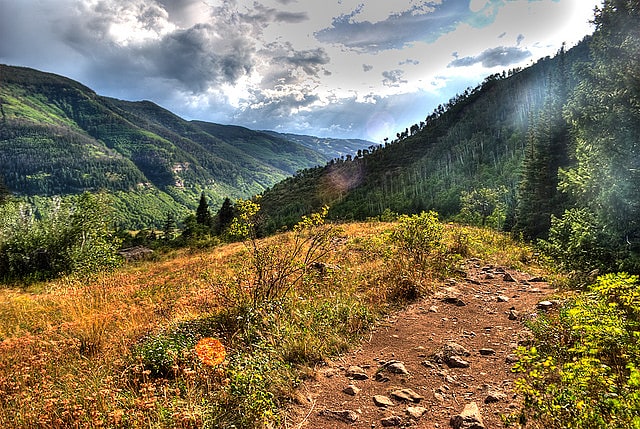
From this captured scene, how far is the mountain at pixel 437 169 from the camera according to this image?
117188mm

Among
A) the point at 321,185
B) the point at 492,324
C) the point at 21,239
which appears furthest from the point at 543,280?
the point at 321,185

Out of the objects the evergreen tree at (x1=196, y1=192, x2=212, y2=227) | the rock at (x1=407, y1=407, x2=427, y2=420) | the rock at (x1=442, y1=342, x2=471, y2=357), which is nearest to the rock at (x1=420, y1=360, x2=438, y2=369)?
the rock at (x1=442, y1=342, x2=471, y2=357)

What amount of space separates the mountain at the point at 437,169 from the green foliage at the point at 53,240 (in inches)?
3073

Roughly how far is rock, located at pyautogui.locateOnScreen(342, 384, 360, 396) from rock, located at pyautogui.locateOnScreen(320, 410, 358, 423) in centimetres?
38

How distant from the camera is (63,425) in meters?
3.37

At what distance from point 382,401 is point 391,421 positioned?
38cm

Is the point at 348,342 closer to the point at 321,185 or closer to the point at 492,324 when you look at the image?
the point at 492,324

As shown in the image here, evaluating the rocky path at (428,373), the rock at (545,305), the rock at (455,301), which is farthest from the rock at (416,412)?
the rock at (545,305)

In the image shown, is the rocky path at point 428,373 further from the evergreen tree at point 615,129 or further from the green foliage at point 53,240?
the green foliage at point 53,240

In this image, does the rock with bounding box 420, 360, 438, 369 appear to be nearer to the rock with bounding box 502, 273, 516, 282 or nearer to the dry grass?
the dry grass

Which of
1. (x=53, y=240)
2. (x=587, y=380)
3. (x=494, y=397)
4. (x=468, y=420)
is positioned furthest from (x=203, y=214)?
(x=587, y=380)

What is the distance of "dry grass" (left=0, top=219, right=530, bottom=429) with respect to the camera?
137 inches

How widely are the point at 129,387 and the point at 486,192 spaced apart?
233 feet

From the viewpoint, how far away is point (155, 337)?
16.2 ft
